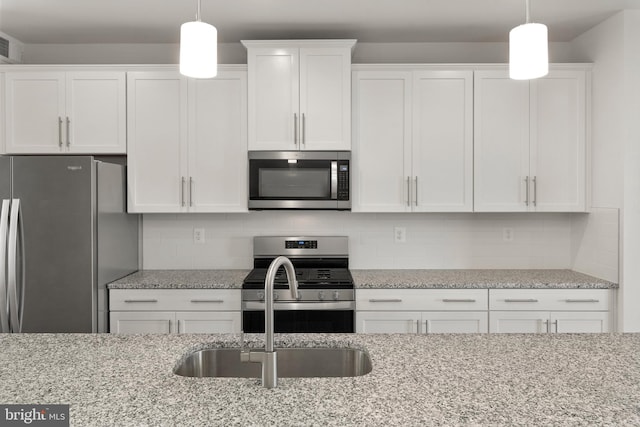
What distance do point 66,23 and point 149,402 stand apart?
117 inches

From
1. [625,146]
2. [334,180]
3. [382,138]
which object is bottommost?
[334,180]

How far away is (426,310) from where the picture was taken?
10.3ft

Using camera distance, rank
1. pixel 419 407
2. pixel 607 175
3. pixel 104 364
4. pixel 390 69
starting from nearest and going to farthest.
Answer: pixel 419 407 → pixel 104 364 → pixel 607 175 → pixel 390 69

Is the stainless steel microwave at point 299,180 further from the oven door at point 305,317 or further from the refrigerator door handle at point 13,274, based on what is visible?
the refrigerator door handle at point 13,274

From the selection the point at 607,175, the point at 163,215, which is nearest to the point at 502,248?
the point at 607,175

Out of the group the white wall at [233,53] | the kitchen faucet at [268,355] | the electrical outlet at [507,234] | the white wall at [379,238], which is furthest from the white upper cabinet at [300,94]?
the kitchen faucet at [268,355]

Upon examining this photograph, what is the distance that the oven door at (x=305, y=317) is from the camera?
305 cm

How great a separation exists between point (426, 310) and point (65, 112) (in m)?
2.82

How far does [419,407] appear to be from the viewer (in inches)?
46.3

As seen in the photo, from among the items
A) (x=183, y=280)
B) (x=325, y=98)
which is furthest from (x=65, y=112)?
(x=325, y=98)

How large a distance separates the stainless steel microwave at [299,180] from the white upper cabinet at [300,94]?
7 cm

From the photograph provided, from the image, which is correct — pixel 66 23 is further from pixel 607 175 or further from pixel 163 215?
pixel 607 175

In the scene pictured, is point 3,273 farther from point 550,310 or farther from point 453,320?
point 550,310

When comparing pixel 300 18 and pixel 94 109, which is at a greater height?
pixel 300 18
